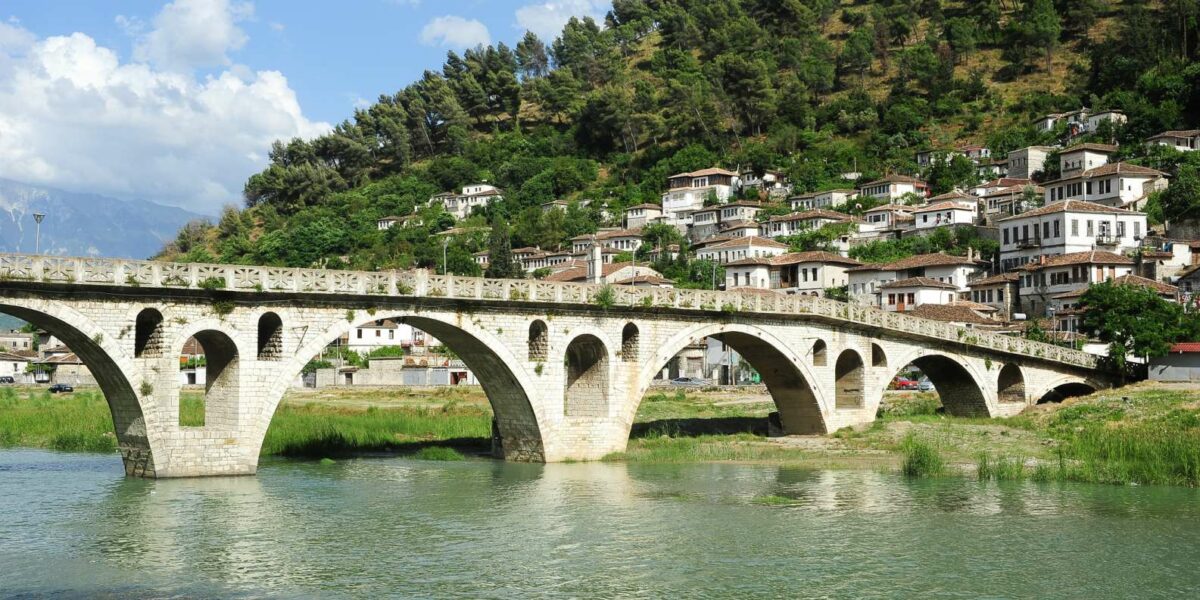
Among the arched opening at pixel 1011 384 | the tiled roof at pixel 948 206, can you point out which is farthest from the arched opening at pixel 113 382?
the tiled roof at pixel 948 206

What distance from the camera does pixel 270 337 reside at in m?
36.9

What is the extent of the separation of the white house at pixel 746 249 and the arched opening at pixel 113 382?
81.0 meters

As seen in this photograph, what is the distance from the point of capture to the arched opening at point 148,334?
34344 mm

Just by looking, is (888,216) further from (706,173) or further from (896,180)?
(706,173)

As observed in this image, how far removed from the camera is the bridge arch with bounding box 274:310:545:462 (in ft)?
125

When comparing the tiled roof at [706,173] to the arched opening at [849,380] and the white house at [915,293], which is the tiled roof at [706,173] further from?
the arched opening at [849,380]

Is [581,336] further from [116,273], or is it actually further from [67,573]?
[67,573]

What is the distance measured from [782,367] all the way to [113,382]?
92.9ft

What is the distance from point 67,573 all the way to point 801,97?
5538 inches

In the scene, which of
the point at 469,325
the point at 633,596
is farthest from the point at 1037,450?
the point at 633,596

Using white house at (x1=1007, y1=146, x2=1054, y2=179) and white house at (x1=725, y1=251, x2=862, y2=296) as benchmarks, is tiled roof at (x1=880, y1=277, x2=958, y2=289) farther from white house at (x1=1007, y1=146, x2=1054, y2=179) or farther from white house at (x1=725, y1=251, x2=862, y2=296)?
white house at (x1=1007, y1=146, x2=1054, y2=179)

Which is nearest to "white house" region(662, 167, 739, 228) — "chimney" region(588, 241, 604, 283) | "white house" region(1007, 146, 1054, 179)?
"chimney" region(588, 241, 604, 283)

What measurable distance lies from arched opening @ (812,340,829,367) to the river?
1338 centimetres

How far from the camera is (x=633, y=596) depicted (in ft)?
74.4
